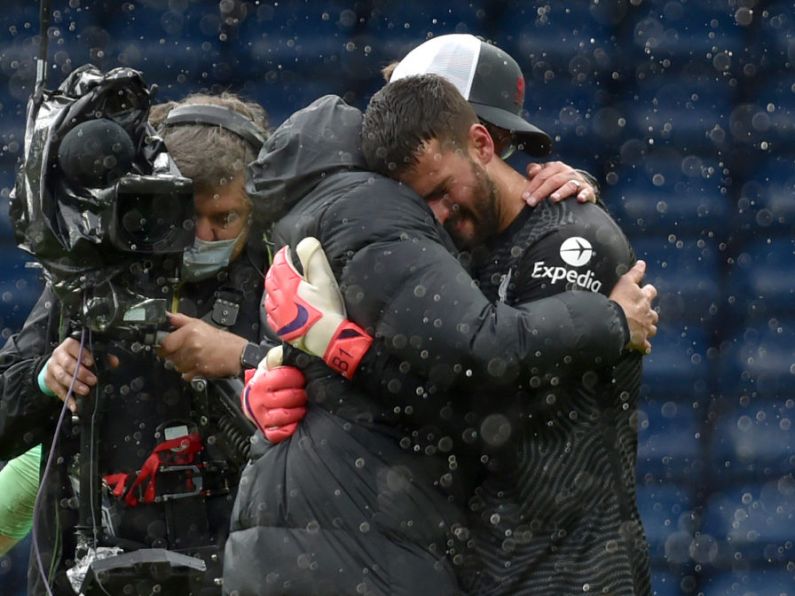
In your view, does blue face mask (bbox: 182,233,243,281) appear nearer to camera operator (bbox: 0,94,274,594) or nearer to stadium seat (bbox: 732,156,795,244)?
camera operator (bbox: 0,94,274,594)

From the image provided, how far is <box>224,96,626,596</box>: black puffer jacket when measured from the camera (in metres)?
3.16

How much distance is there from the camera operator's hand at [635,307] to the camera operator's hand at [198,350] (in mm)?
1067

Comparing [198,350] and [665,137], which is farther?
[665,137]

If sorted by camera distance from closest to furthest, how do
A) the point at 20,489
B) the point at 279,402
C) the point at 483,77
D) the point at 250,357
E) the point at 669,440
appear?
the point at 279,402, the point at 483,77, the point at 250,357, the point at 20,489, the point at 669,440

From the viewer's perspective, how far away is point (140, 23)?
5836 millimetres

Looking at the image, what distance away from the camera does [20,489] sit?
4453 millimetres

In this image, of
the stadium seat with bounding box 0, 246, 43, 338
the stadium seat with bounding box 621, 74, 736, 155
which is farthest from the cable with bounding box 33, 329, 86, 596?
the stadium seat with bounding box 621, 74, 736, 155

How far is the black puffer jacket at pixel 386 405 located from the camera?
3.16 meters

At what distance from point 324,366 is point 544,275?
0.48 meters

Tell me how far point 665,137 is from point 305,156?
107 inches

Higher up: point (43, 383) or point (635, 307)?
point (635, 307)

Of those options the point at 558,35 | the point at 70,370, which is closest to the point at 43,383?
the point at 70,370

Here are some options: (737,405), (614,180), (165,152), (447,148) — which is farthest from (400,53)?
(447,148)

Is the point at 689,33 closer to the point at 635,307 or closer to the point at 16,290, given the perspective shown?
the point at 16,290
